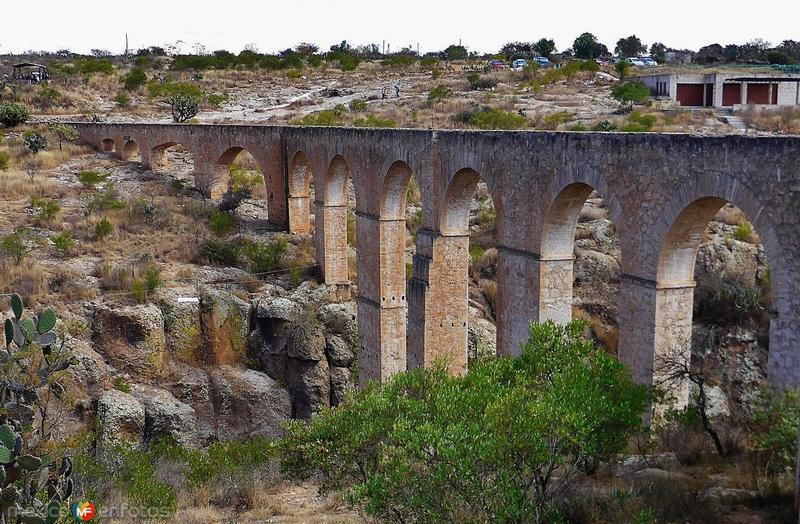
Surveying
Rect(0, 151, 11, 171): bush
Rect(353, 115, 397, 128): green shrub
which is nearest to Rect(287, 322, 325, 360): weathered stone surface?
A: Rect(353, 115, 397, 128): green shrub

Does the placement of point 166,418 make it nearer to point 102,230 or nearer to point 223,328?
point 223,328

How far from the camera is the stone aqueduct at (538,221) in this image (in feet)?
30.2

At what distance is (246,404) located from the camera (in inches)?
754

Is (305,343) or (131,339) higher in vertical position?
(131,339)

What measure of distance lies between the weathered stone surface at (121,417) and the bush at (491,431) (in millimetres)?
8833

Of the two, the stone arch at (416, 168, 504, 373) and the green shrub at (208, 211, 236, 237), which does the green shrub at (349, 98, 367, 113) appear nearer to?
the green shrub at (208, 211, 236, 237)

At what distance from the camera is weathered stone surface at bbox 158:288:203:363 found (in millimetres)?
19531

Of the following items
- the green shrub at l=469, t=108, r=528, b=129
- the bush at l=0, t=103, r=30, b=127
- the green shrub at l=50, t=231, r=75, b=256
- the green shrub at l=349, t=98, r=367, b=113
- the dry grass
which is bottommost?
the dry grass

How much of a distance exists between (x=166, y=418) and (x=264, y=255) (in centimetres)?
616

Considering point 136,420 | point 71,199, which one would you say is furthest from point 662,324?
point 71,199

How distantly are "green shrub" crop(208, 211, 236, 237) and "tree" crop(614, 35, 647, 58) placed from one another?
49.5m

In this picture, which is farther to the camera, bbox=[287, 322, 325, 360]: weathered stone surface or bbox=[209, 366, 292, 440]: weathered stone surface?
bbox=[287, 322, 325, 360]: weathered stone surface

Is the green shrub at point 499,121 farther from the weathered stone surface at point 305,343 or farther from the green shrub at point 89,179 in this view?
the green shrub at point 89,179

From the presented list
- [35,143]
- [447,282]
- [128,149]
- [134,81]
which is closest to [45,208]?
[35,143]
